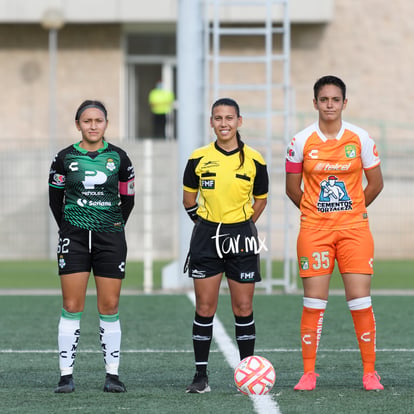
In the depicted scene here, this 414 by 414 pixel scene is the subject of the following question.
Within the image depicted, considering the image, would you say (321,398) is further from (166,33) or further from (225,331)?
(166,33)

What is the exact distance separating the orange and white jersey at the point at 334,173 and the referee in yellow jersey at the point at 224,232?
35 centimetres

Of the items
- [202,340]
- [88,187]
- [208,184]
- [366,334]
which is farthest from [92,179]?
[366,334]

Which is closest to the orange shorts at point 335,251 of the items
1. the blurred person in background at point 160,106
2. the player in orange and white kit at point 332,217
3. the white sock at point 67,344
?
the player in orange and white kit at point 332,217

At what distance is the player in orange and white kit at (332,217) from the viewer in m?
7.17

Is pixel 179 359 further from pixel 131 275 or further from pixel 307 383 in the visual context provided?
pixel 131 275

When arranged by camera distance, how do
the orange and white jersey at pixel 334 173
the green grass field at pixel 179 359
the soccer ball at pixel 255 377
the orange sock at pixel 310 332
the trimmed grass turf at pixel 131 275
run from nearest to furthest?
the green grass field at pixel 179 359
the soccer ball at pixel 255 377
the orange and white jersey at pixel 334 173
the orange sock at pixel 310 332
the trimmed grass turf at pixel 131 275

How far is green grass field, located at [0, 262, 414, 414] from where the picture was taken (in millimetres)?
6781

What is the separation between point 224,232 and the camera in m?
7.23

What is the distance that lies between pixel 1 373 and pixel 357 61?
1889 centimetres

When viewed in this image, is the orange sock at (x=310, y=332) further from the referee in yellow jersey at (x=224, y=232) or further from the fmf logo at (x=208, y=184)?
the fmf logo at (x=208, y=184)

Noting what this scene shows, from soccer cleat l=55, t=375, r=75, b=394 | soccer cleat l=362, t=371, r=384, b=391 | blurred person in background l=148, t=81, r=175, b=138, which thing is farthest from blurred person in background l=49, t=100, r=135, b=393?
blurred person in background l=148, t=81, r=175, b=138

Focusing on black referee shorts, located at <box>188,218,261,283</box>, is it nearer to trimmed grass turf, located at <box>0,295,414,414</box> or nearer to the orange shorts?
the orange shorts

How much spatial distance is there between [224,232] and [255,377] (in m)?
0.97

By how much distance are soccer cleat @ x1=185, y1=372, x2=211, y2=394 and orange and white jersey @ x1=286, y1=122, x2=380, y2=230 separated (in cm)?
121
